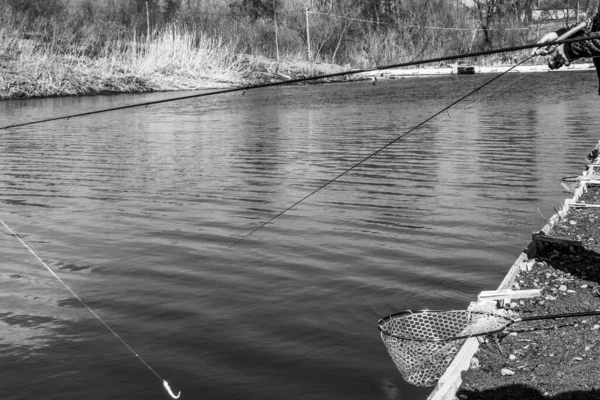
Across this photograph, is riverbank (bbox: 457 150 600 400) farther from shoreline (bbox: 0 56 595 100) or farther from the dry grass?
the dry grass

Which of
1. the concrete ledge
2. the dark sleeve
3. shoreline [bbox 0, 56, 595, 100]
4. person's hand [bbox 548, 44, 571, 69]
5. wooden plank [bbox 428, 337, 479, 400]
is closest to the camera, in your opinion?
wooden plank [bbox 428, 337, 479, 400]

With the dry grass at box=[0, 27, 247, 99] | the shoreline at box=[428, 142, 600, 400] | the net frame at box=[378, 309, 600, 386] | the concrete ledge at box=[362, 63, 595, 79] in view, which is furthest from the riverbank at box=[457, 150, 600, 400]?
the concrete ledge at box=[362, 63, 595, 79]

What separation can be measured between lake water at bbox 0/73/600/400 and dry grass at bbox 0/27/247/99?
1885 cm

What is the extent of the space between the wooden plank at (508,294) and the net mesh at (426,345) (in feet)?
0.89

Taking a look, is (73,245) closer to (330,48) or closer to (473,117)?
(473,117)

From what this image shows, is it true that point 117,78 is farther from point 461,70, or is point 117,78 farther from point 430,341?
point 430,341

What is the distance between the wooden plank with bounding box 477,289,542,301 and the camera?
21.2 feet

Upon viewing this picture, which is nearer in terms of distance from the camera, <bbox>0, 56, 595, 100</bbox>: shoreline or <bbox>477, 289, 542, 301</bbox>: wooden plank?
<bbox>477, 289, 542, 301</bbox>: wooden plank

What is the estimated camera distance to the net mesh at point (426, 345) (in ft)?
18.1

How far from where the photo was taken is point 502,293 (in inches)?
257

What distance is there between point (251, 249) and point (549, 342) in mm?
4684

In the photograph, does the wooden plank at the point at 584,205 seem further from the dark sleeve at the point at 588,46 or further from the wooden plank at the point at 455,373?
the wooden plank at the point at 455,373

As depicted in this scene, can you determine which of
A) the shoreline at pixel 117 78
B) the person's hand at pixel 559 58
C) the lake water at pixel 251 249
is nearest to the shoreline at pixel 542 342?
the lake water at pixel 251 249

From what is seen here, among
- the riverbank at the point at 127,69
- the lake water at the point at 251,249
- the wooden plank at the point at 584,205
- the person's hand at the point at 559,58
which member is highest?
the riverbank at the point at 127,69
